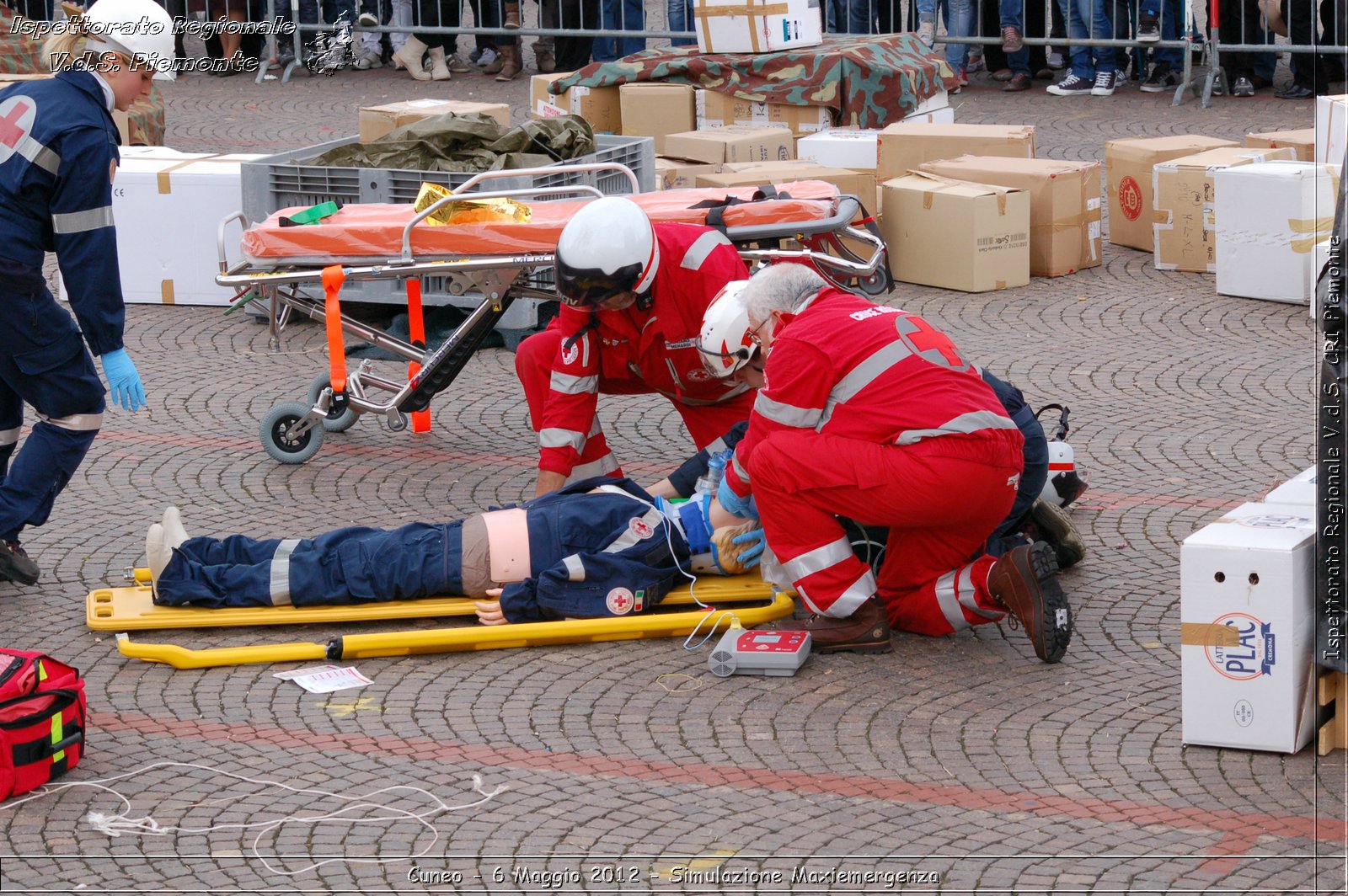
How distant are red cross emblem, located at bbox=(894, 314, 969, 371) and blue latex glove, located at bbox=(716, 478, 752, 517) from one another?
2.60 ft

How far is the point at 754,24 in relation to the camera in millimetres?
11477

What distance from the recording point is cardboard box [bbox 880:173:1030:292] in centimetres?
931

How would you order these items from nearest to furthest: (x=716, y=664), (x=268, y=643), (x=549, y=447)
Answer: (x=716, y=664) → (x=268, y=643) → (x=549, y=447)

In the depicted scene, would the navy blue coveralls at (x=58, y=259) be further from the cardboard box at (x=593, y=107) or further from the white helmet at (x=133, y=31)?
the cardboard box at (x=593, y=107)

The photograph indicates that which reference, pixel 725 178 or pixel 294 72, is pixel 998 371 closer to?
pixel 725 178

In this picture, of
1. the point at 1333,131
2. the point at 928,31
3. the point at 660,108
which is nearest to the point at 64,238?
the point at 1333,131

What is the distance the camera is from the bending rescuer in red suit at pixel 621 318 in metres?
5.77

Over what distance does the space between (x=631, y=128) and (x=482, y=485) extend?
5623mm

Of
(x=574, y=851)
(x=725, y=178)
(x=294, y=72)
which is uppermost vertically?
(x=294, y=72)

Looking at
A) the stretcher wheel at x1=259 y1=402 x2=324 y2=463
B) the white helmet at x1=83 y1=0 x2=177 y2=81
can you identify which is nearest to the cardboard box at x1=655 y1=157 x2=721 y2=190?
the stretcher wheel at x1=259 y1=402 x2=324 y2=463

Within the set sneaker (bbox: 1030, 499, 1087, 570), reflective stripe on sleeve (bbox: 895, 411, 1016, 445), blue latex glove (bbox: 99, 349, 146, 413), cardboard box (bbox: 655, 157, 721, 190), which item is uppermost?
cardboard box (bbox: 655, 157, 721, 190)

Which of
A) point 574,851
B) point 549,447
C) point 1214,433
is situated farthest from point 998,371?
point 574,851

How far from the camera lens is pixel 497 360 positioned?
8602 millimetres

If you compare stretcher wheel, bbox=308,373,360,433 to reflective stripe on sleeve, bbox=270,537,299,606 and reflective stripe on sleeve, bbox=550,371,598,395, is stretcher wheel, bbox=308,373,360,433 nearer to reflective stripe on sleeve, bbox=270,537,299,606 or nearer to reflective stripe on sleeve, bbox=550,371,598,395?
reflective stripe on sleeve, bbox=550,371,598,395
